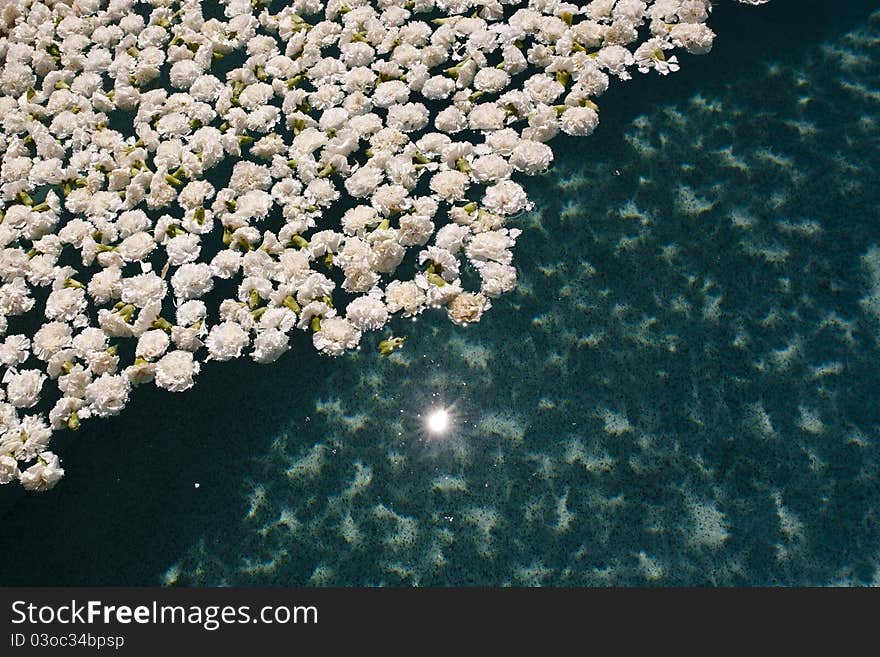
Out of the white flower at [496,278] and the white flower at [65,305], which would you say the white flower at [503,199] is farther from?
the white flower at [65,305]

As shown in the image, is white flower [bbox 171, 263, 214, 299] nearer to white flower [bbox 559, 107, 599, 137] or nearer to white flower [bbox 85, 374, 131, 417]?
white flower [bbox 85, 374, 131, 417]

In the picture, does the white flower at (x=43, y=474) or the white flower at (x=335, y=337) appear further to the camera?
the white flower at (x=335, y=337)

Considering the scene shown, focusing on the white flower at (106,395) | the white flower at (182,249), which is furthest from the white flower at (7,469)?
the white flower at (182,249)

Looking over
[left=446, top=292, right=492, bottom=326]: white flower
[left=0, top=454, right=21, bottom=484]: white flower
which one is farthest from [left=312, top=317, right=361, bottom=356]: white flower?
[left=0, top=454, right=21, bottom=484]: white flower

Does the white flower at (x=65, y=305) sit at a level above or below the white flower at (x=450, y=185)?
below

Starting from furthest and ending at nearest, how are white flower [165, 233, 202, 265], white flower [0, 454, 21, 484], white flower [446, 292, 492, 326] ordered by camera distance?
white flower [165, 233, 202, 265] → white flower [446, 292, 492, 326] → white flower [0, 454, 21, 484]

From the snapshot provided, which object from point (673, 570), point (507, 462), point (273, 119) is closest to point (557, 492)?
point (507, 462)

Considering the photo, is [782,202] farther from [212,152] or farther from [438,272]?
[212,152]

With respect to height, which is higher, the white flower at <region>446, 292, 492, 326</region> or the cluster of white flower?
the cluster of white flower
